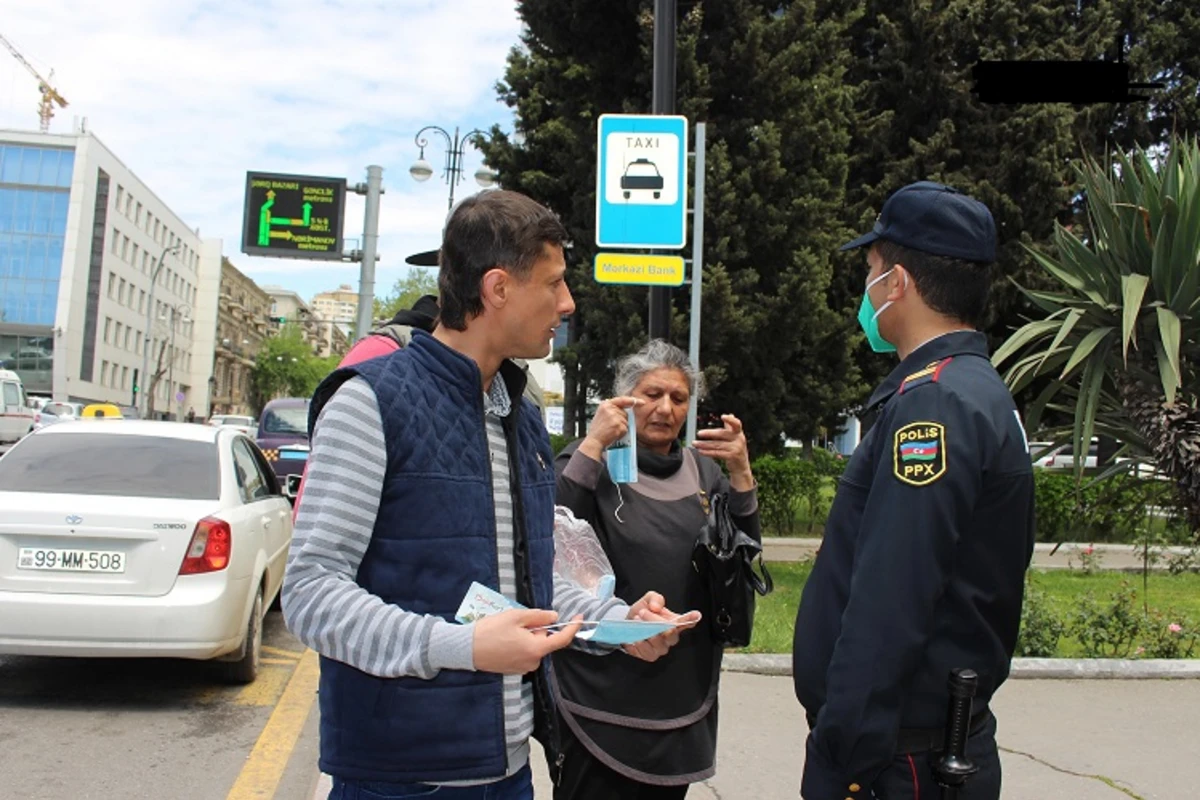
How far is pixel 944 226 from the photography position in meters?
2.22

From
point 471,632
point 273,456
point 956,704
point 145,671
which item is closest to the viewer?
point 471,632

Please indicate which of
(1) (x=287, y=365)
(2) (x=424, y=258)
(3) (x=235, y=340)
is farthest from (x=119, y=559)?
(3) (x=235, y=340)

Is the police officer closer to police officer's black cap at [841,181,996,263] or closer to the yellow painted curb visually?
police officer's black cap at [841,181,996,263]

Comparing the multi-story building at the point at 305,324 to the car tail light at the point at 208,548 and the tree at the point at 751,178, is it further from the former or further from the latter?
the car tail light at the point at 208,548

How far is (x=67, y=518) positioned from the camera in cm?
532

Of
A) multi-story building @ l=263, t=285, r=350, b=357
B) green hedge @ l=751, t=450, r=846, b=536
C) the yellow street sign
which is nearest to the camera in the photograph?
the yellow street sign

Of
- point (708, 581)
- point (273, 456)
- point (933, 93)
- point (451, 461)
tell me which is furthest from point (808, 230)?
point (451, 461)

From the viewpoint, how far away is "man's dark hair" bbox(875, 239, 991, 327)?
2.24 m

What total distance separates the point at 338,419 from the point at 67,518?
435 centimetres

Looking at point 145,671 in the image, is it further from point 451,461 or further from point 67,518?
point 451,461

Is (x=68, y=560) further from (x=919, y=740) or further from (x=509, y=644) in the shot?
(x=919, y=740)

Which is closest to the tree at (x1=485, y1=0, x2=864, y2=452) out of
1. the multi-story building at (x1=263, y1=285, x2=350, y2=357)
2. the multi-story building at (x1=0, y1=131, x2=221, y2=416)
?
the multi-story building at (x1=0, y1=131, x2=221, y2=416)

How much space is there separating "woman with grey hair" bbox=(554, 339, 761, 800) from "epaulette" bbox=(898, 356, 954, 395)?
3.49 ft

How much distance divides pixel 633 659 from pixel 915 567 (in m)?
1.20
